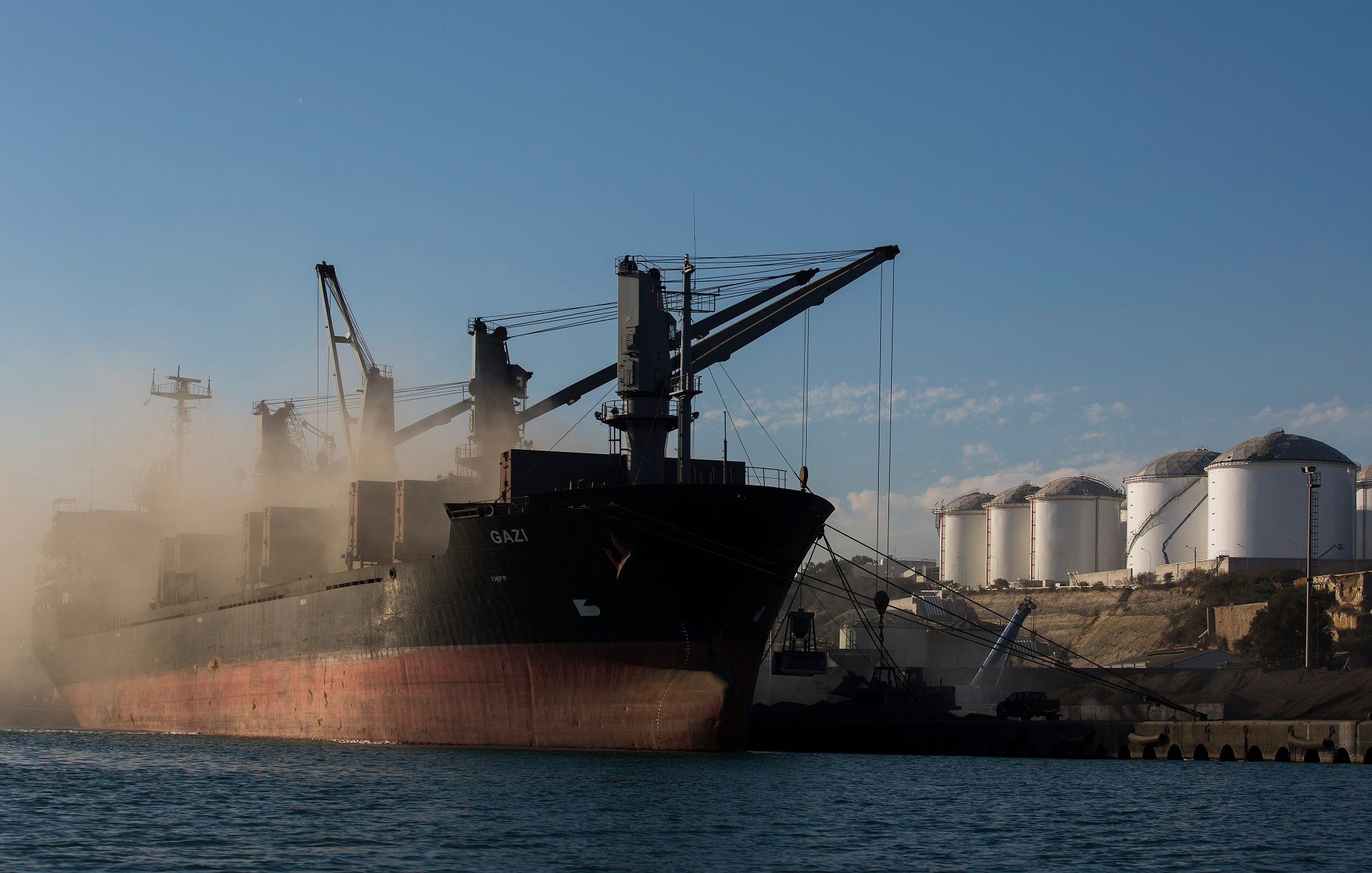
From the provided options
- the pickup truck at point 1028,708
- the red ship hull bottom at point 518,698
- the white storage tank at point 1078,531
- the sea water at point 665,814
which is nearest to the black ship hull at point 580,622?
the red ship hull bottom at point 518,698

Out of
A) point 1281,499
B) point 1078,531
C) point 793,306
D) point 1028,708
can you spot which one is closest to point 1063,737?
point 1028,708

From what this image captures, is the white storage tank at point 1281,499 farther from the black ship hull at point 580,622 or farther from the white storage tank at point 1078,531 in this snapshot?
the black ship hull at point 580,622

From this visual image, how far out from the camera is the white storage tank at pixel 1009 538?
93750 millimetres

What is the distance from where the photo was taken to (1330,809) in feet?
73.2

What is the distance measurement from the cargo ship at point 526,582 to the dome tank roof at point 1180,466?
52.1m

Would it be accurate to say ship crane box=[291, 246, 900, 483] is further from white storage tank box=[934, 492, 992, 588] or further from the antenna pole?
white storage tank box=[934, 492, 992, 588]

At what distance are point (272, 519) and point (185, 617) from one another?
4704mm

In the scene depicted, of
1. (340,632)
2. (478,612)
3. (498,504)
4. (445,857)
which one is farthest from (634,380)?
(445,857)

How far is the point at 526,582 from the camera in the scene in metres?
28.2

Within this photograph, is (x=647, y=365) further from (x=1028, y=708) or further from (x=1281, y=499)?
(x=1281, y=499)

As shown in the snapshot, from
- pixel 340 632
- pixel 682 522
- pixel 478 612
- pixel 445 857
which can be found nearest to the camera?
pixel 445 857

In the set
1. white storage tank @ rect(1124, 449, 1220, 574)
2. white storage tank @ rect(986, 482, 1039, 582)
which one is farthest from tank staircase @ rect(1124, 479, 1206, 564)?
white storage tank @ rect(986, 482, 1039, 582)

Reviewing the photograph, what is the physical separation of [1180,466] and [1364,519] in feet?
32.9

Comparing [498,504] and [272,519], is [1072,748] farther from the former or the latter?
[272,519]
